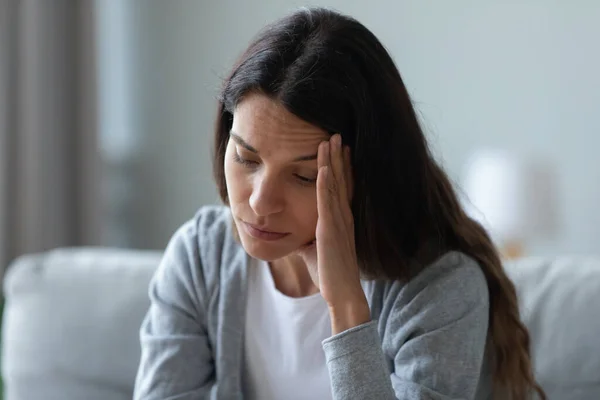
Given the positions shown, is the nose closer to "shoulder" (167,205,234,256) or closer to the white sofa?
"shoulder" (167,205,234,256)

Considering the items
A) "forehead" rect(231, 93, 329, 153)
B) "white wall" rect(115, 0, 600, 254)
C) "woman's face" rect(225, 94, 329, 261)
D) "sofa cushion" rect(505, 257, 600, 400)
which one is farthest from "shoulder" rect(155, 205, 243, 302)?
"white wall" rect(115, 0, 600, 254)

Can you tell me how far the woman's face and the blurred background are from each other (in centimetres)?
146

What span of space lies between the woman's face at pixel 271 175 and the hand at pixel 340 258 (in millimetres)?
25

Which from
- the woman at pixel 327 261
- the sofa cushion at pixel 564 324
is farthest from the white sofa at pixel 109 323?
the woman at pixel 327 261

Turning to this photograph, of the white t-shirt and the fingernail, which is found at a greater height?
the fingernail

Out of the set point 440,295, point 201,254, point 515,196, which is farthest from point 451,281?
point 515,196

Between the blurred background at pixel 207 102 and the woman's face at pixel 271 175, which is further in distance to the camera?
the blurred background at pixel 207 102

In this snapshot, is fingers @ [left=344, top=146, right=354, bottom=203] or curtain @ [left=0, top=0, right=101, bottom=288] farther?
curtain @ [left=0, top=0, right=101, bottom=288]

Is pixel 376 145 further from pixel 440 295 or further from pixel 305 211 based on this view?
pixel 440 295

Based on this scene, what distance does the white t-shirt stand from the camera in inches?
52.7

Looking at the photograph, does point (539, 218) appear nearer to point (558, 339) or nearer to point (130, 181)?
point (558, 339)

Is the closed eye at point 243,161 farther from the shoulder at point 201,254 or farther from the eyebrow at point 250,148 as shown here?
the shoulder at point 201,254

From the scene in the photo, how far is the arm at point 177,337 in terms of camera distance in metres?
1.33

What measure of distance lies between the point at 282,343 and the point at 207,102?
2026 millimetres
